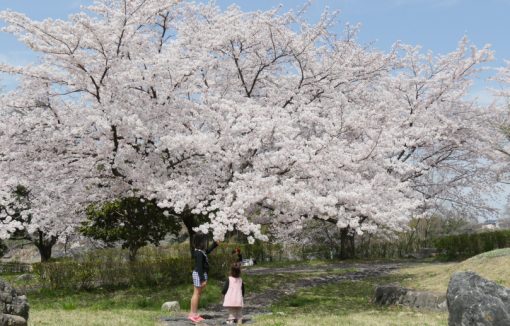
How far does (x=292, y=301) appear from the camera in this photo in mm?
14555

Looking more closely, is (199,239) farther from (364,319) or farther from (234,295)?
(364,319)

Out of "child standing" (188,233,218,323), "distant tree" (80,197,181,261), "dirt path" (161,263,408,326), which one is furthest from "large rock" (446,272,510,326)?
"distant tree" (80,197,181,261)

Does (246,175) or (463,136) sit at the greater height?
(463,136)

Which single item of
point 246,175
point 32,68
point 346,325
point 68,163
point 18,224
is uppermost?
point 32,68

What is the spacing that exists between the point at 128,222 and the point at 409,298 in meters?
13.8

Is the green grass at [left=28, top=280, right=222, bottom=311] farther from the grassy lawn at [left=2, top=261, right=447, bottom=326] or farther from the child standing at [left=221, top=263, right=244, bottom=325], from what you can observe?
the child standing at [left=221, top=263, right=244, bottom=325]

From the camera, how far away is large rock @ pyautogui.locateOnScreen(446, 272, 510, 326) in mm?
7223

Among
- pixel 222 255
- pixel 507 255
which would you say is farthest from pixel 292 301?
pixel 507 255

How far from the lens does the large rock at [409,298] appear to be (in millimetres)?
12211

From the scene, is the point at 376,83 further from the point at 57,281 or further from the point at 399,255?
the point at 57,281

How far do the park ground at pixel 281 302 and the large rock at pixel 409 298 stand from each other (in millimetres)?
333

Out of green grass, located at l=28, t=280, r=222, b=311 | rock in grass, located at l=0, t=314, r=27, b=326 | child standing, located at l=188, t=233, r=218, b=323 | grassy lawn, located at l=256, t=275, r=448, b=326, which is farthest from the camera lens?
green grass, located at l=28, t=280, r=222, b=311

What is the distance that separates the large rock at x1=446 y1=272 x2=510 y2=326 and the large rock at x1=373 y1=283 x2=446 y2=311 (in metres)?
4.58

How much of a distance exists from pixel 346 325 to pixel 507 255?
25.1 feet
